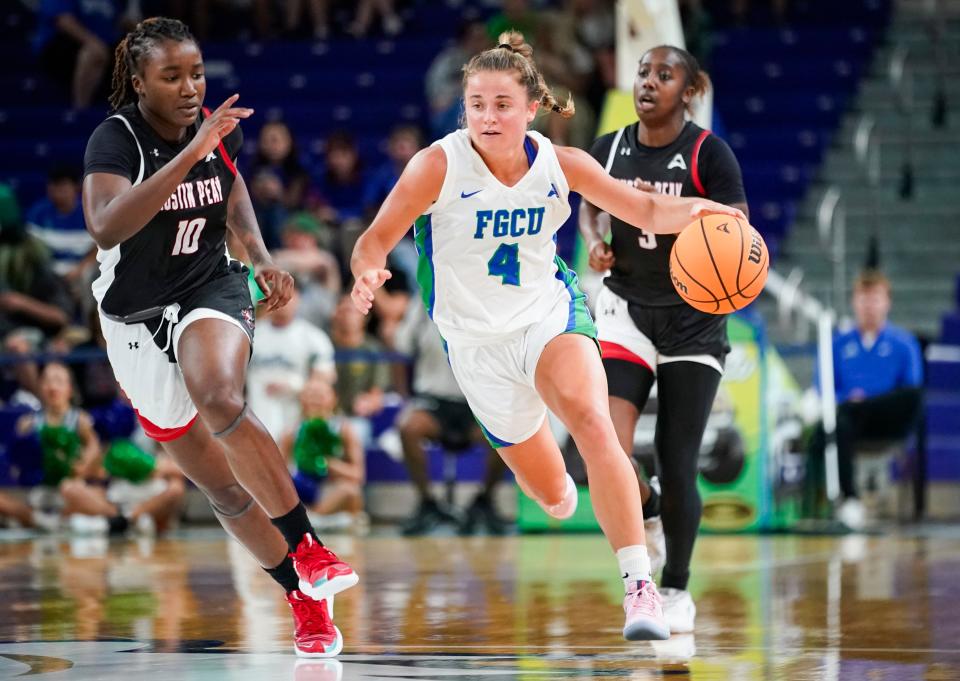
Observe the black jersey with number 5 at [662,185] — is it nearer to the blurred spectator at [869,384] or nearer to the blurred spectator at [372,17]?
the blurred spectator at [869,384]

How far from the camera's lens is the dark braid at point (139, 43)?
15.9ft

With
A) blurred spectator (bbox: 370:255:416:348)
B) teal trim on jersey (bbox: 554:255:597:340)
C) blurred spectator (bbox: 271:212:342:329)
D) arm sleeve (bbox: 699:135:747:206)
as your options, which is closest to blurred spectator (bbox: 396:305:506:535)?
blurred spectator (bbox: 370:255:416:348)

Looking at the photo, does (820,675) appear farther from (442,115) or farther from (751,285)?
(442,115)

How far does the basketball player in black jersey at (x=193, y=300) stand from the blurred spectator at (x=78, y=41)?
9.82m

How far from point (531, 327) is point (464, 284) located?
0.82 feet

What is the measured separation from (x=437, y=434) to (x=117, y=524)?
2.15 meters

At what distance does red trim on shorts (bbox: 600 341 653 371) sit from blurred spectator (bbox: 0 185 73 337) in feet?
21.6

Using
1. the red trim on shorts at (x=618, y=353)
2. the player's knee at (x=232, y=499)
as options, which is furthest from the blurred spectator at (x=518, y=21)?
the player's knee at (x=232, y=499)

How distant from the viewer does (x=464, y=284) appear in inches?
198

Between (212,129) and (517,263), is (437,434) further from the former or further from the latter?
(212,129)

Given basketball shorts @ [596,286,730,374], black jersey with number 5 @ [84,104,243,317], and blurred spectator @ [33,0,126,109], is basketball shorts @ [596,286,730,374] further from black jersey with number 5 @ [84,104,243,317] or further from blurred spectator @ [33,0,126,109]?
blurred spectator @ [33,0,126,109]

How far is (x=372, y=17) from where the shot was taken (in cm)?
1526

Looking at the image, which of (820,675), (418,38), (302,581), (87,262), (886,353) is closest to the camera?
(820,675)

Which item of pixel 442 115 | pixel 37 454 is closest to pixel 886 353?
pixel 442 115
